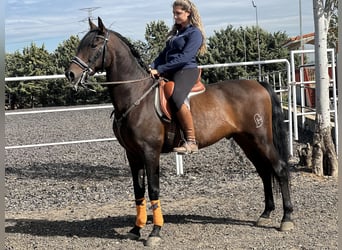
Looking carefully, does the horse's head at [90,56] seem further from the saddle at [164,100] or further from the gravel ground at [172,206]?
the gravel ground at [172,206]

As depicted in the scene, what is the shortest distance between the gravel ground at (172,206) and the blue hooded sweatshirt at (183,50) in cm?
172

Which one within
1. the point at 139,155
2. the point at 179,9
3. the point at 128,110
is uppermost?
the point at 179,9

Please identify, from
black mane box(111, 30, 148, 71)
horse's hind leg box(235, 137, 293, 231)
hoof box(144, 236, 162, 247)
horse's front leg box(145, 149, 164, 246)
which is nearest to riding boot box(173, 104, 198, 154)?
horse's front leg box(145, 149, 164, 246)

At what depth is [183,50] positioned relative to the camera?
4.48 m

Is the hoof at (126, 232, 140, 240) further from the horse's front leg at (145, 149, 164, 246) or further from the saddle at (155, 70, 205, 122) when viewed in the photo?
the saddle at (155, 70, 205, 122)

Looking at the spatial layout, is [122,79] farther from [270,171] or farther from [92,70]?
[270,171]

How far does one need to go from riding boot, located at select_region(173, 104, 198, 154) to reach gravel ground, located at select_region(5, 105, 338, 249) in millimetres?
904

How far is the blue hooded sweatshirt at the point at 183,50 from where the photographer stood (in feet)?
14.6

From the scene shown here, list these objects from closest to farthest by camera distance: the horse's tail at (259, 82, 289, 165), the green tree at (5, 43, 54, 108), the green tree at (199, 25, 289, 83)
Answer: the horse's tail at (259, 82, 289, 165), the green tree at (5, 43, 54, 108), the green tree at (199, 25, 289, 83)

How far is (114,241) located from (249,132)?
71.0 inches

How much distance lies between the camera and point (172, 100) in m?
4.48

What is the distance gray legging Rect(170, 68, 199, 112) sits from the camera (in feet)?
14.6

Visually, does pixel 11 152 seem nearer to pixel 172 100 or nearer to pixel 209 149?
pixel 209 149

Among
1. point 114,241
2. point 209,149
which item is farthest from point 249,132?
point 209,149
